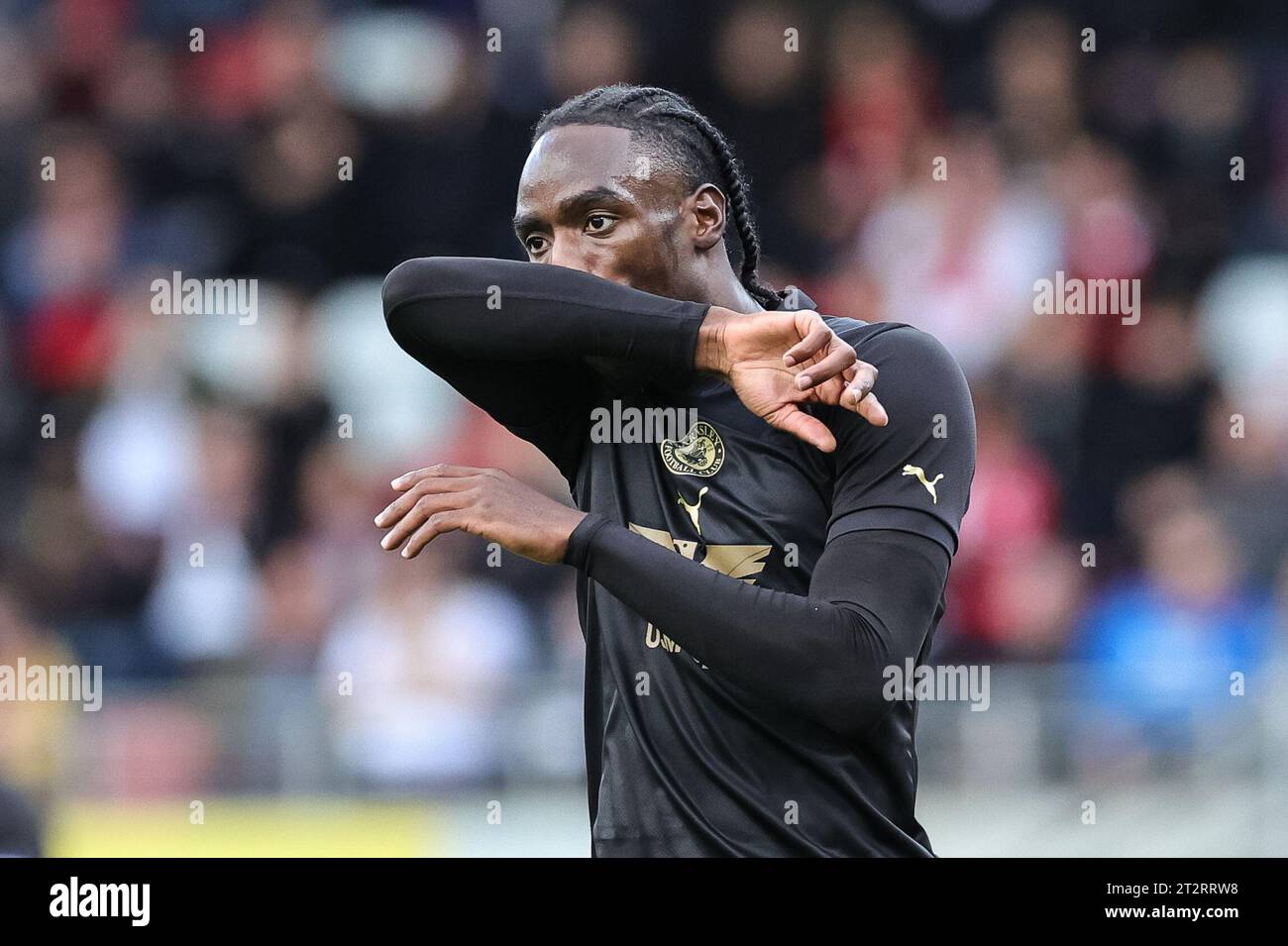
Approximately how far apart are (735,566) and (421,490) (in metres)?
0.50

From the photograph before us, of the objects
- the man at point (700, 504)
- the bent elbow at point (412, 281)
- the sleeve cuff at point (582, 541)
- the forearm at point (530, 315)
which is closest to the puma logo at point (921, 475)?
the man at point (700, 504)

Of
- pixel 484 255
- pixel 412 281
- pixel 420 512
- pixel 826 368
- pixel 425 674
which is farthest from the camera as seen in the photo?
pixel 484 255

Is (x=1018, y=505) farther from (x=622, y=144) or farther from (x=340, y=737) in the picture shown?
(x=622, y=144)

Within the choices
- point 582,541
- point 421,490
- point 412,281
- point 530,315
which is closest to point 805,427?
point 582,541

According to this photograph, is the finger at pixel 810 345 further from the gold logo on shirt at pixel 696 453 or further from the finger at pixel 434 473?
the finger at pixel 434 473

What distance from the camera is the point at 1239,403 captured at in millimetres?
6992

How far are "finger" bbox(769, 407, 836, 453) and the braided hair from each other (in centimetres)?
58

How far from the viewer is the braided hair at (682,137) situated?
113 inches

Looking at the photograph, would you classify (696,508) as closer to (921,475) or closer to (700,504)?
(700,504)

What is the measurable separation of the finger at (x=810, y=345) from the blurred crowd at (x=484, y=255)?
3236 millimetres

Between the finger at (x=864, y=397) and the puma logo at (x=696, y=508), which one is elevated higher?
the finger at (x=864, y=397)

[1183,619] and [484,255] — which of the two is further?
[484,255]

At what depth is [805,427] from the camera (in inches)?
97.7

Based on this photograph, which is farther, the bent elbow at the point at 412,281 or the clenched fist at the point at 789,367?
the bent elbow at the point at 412,281
